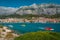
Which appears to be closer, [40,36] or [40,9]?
[40,36]

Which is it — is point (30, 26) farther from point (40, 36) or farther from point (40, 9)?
point (40, 9)

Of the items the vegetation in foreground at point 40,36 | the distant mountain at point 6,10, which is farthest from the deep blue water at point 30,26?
the distant mountain at point 6,10

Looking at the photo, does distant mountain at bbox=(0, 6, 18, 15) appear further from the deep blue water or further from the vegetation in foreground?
the vegetation in foreground

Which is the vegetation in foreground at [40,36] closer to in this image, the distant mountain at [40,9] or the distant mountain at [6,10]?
the distant mountain at [40,9]

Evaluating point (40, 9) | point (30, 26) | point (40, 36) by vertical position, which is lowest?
point (40, 36)

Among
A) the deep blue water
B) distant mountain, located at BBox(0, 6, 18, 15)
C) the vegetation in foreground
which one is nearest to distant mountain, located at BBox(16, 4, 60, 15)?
distant mountain, located at BBox(0, 6, 18, 15)

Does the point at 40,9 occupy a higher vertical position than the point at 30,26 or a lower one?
higher

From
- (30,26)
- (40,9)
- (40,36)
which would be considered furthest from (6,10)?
(40,36)

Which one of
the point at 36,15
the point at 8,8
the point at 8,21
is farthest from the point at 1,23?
the point at 36,15

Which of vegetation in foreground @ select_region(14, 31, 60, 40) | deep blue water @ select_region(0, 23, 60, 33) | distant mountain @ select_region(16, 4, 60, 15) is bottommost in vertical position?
vegetation in foreground @ select_region(14, 31, 60, 40)

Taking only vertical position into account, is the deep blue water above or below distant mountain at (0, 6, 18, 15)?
below

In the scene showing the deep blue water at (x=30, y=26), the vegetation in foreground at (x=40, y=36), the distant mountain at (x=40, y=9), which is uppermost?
the distant mountain at (x=40, y=9)
